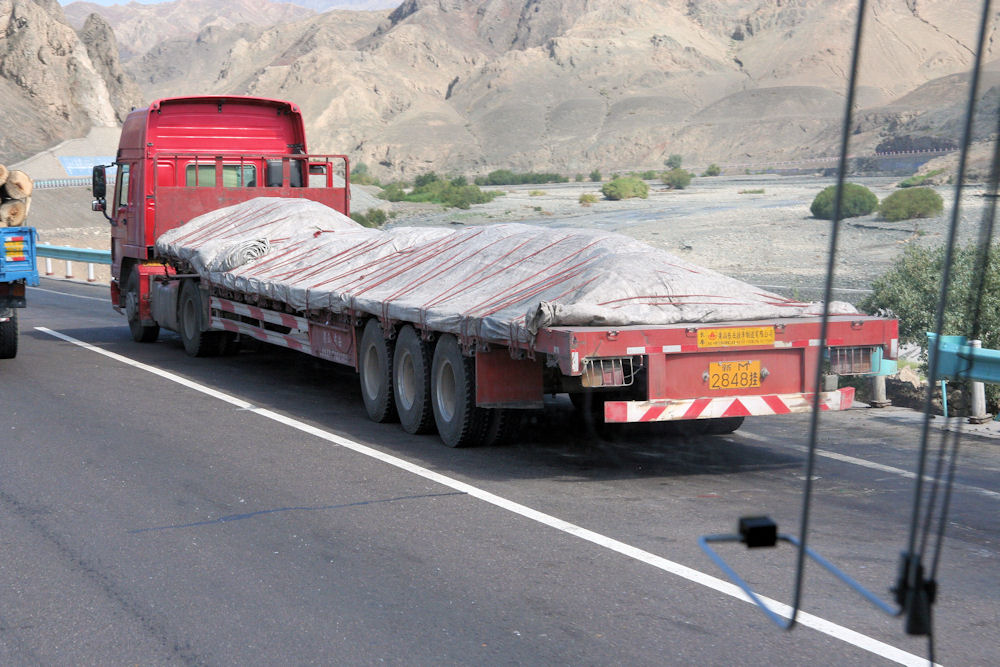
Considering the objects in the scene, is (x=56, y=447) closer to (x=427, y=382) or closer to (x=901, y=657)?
(x=427, y=382)

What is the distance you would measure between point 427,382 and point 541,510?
2.63m

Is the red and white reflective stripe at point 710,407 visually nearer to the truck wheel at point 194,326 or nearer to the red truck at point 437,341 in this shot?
the red truck at point 437,341

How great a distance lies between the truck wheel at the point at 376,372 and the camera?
408 inches

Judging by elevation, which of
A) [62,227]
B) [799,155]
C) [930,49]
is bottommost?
[62,227]

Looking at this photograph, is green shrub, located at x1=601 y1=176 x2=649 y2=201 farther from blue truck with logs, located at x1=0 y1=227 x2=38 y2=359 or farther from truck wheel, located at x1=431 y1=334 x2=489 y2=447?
truck wheel, located at x1=431 y1=334 x2=489 y2=447

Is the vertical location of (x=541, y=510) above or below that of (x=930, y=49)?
below

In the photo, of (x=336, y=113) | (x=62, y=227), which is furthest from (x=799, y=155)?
(x=62, y=227)

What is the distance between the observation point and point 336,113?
493ft

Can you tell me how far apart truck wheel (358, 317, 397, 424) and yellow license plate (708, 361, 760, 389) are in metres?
3.21

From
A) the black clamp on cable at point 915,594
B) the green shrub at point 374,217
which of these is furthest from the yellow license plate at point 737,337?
the green shrub at point 374,217

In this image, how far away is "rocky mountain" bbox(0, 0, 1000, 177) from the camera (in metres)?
138

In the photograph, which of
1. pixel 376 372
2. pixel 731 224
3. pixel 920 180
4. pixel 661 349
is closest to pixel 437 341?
pixel 376 372

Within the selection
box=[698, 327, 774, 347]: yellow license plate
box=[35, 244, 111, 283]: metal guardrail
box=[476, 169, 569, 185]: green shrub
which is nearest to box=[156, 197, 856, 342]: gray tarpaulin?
box=[698, 327, 774, 347]: yellow license plate

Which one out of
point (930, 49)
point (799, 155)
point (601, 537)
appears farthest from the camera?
point (930, 49)
